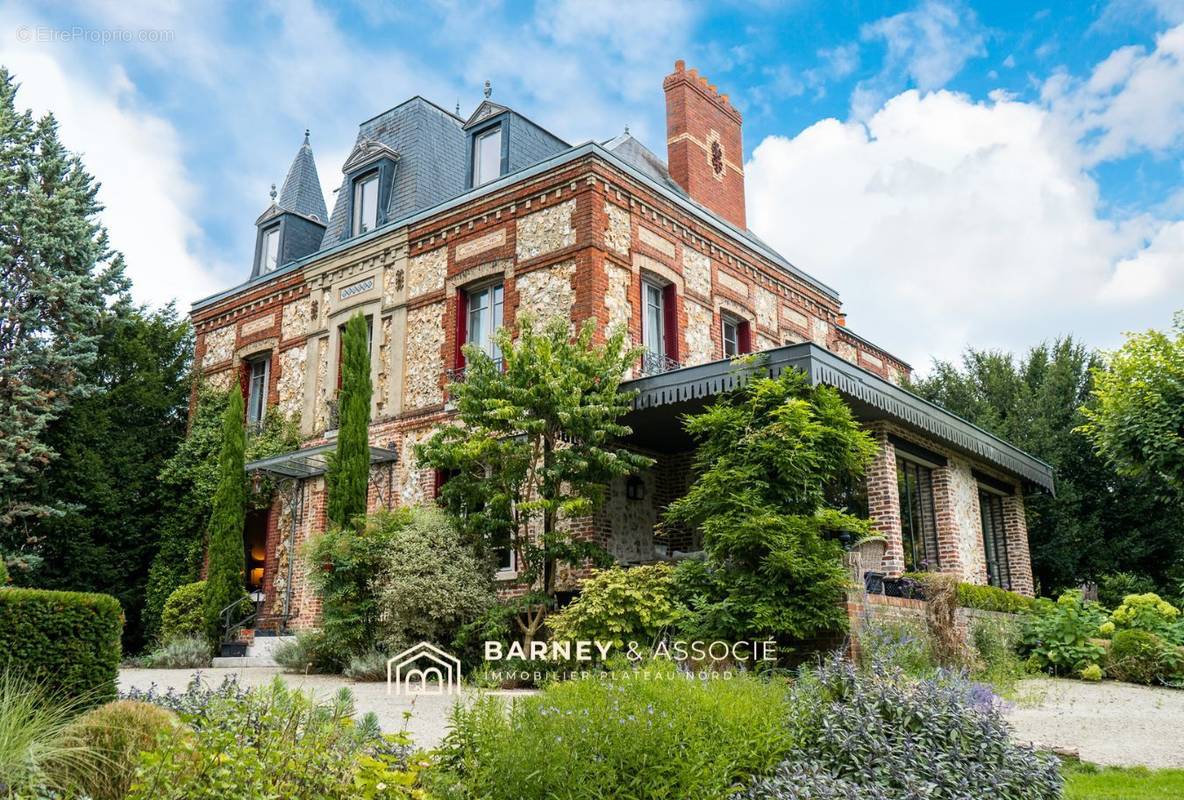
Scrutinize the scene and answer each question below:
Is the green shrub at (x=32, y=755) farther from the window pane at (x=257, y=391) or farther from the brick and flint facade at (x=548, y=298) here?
the window pane at (x=257, y=391)

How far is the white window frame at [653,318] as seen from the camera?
13914 millimetres

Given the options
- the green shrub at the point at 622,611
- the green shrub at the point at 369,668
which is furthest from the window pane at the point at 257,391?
the green shrub at the point at 622,611

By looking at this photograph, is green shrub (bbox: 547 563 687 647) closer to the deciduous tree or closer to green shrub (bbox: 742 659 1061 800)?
the deciduous tree

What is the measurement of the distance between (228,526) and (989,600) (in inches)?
442

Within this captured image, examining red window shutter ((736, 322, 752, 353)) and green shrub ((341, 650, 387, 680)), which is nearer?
green shrub ((341, 650, 387, 680))

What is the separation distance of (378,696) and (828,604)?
4.36 m

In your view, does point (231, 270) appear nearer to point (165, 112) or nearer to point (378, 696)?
point (165, 112)

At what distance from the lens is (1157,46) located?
9727 mm

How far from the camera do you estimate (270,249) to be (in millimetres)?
19094

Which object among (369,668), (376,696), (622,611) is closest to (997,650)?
(622,611)

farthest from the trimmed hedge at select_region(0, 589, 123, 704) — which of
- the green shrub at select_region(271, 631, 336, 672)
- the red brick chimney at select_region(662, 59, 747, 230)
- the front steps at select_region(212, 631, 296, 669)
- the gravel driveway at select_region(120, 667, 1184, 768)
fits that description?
the red brick chimney at select_region(662, 59, 747, 230)

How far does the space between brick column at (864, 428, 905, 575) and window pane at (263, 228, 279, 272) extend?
41.7 ft

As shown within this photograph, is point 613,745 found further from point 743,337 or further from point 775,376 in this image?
point 743,337

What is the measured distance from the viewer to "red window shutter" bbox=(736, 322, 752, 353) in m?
15.7
